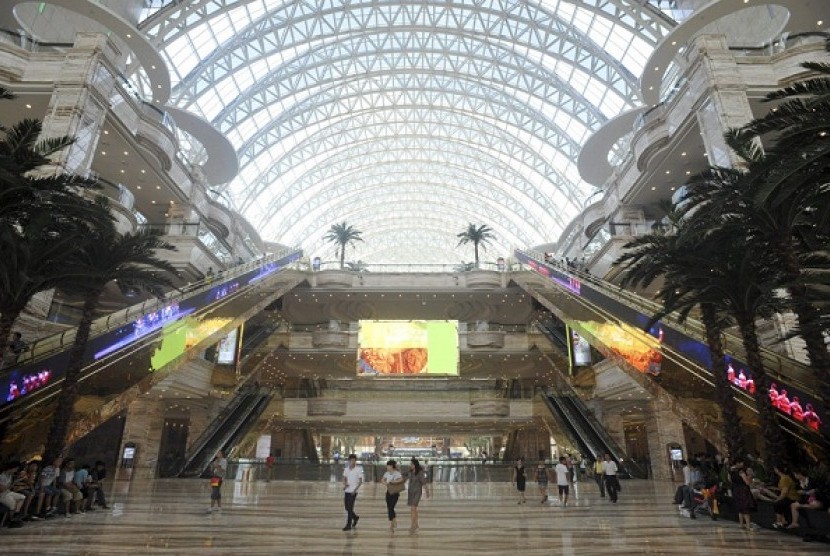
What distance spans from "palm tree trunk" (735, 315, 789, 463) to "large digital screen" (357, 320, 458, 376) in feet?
90.8

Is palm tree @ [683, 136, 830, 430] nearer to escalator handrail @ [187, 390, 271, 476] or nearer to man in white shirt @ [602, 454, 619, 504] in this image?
man in white shirt @ [602, 454, 619, 504]

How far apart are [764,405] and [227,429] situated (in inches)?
1002

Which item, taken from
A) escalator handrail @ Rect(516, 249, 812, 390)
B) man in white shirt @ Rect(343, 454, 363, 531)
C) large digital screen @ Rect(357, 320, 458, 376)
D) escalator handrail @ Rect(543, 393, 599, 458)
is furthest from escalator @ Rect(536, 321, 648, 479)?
man in white shirt @ Rect(343, 454, 363, 531)

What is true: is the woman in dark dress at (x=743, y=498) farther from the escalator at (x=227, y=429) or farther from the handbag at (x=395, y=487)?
the escalator at (x=227, y=429)

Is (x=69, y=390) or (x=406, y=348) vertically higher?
(x=406, y=348)

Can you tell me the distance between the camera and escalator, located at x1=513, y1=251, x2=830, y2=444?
13.3 metres

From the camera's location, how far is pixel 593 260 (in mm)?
37094

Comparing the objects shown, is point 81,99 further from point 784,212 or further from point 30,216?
point 784,212

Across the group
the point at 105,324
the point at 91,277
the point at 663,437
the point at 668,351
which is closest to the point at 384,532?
the point at 91,277

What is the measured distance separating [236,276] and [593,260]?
2404 centimetres

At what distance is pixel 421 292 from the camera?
136 ft

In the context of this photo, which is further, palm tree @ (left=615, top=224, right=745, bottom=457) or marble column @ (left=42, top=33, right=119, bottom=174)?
marble column @ (left=42, top=33, right=119, bottom=174)

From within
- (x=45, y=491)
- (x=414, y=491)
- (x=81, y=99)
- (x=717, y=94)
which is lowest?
(x=45, y=491)

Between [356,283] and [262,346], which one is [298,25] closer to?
[356,283]
